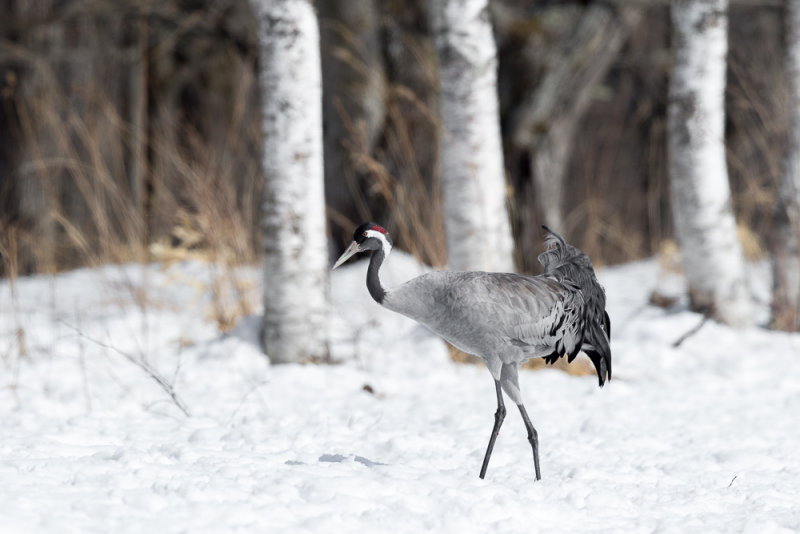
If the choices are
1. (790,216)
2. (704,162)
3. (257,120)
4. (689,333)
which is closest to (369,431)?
(689,333)

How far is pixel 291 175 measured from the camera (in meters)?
4.95

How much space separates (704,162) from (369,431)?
3.18m

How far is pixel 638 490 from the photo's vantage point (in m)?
3.35

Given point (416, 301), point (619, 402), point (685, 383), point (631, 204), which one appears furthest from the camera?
point (631, 204)

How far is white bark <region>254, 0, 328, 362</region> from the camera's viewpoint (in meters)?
4.94

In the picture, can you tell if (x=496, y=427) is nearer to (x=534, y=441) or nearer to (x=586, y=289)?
(x=534, y=441)

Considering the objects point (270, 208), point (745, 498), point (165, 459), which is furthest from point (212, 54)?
point (745, 498)

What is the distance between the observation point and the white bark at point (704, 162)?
5.91 m

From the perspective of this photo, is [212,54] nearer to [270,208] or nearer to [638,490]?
[270,208]

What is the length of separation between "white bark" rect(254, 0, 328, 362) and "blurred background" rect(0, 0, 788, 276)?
479 mm

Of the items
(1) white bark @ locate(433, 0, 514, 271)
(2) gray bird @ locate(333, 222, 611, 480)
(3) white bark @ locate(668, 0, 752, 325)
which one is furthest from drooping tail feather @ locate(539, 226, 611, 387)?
(3) white bark @ locate(668, 0, 752, 325)

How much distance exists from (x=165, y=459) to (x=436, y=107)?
5377 mm

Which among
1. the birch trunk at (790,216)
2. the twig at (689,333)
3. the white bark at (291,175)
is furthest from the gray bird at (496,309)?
the birch trunk at (790,216)

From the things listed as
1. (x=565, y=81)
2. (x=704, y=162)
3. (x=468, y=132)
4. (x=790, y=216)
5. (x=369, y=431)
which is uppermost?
(x=565, y=81)
